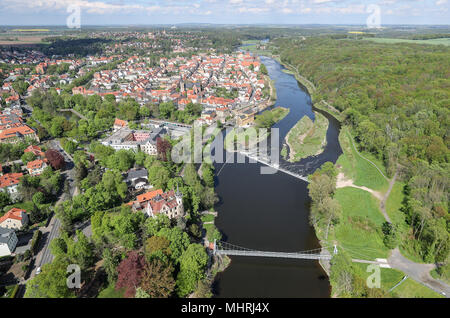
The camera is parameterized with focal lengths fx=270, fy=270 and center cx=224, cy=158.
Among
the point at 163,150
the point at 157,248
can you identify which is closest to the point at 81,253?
the point at 157,248

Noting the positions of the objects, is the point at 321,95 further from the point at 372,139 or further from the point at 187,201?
the point at 187,201

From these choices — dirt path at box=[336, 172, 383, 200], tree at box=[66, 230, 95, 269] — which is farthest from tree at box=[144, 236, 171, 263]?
dirt path at box=[336, 172, 383, 200]

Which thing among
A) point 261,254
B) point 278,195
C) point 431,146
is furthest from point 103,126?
point 431,146

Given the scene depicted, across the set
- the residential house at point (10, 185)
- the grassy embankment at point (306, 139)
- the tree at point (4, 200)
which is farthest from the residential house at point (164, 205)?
the grassy embankment at point (306, 139)

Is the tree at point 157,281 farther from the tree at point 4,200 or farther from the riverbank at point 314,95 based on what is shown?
the riverbank at point 314,95

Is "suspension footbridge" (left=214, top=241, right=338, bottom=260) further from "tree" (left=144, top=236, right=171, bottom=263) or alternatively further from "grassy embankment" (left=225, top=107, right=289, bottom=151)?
"grassy embankment" (left=225, top=107, right=289, bottom=151)

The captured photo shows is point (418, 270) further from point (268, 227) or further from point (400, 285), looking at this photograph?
point (268, 227)
